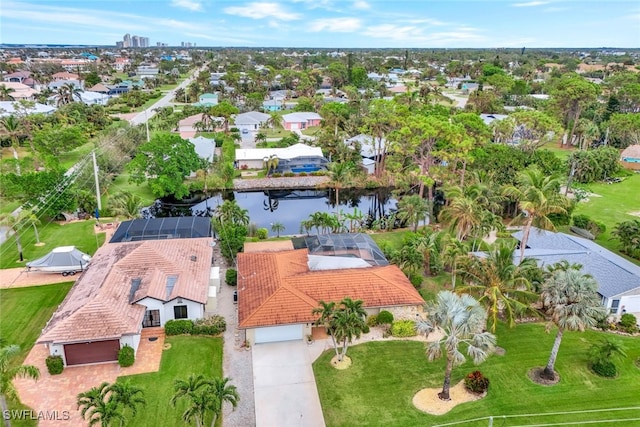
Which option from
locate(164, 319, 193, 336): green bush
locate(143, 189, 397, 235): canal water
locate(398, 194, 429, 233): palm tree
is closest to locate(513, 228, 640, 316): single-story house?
locate(398, 194, 429, 233): palm tree

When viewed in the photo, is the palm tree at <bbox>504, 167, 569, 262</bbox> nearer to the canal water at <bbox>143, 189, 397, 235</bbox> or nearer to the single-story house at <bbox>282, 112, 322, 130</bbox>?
the canal water at <bbox>143, 189, 397, 235</bbox>

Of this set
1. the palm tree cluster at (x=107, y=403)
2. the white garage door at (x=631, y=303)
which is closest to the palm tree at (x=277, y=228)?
the palm tree cluster at (x=107, y=403)

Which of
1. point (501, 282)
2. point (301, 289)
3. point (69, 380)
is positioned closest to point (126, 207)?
point (69, 380)

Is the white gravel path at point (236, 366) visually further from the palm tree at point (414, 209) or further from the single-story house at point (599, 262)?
the single-story house at point (599, 262)

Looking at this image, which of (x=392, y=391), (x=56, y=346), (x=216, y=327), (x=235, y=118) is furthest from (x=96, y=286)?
(x=235, y=118)

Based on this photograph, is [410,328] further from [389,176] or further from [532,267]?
[389,176]

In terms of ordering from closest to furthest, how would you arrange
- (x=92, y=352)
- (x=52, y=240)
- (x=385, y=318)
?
(x=92, y=352)
(x=385, y=318)
(x=52, y=240)

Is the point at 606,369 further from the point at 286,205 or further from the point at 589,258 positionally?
the point at 286,205
